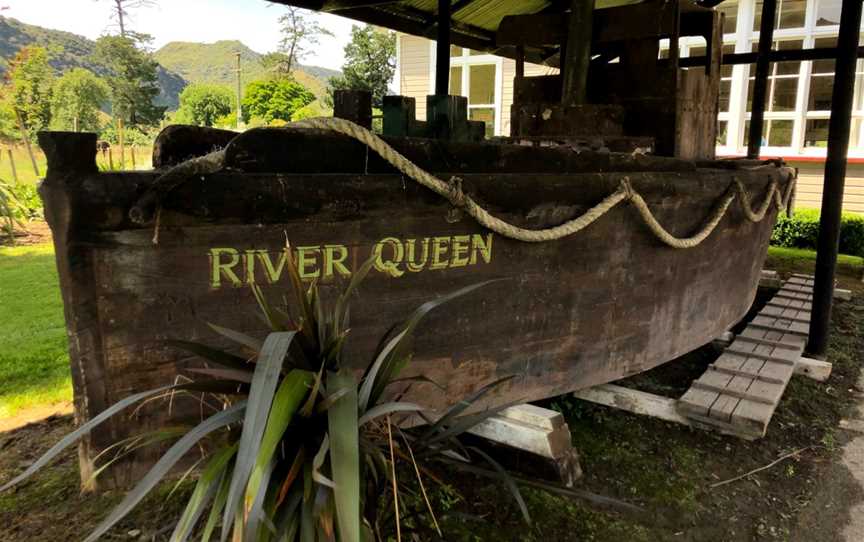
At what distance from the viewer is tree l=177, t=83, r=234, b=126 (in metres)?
65.6

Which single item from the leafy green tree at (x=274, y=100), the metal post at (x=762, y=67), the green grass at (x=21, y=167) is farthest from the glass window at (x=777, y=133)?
the leafy green tree at (x=274, y=100)

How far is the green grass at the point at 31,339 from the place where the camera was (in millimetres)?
3887

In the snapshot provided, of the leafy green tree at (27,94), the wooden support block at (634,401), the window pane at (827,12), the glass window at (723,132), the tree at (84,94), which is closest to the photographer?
the wooden support block at (634,401)

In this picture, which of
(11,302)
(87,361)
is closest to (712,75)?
(87,361)

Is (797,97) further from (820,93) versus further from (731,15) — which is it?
(731,15)

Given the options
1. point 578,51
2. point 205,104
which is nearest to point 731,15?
point 578,51

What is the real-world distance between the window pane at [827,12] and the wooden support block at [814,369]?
10.9m

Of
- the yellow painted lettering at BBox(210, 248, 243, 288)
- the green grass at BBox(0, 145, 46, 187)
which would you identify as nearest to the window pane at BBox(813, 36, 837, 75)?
the yellow painted lettering at BBox(210, 248, 243, 288)

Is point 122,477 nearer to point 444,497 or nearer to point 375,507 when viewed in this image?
point 375,507

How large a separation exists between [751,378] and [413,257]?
260 cm

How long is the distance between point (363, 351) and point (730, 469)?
2094 millimetres

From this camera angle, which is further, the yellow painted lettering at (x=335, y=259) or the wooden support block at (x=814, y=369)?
the wooden support block at (x=814, y=369)

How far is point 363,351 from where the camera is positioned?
8.00 feet

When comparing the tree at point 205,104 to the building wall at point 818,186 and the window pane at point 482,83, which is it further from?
the building wall at point 818,186
